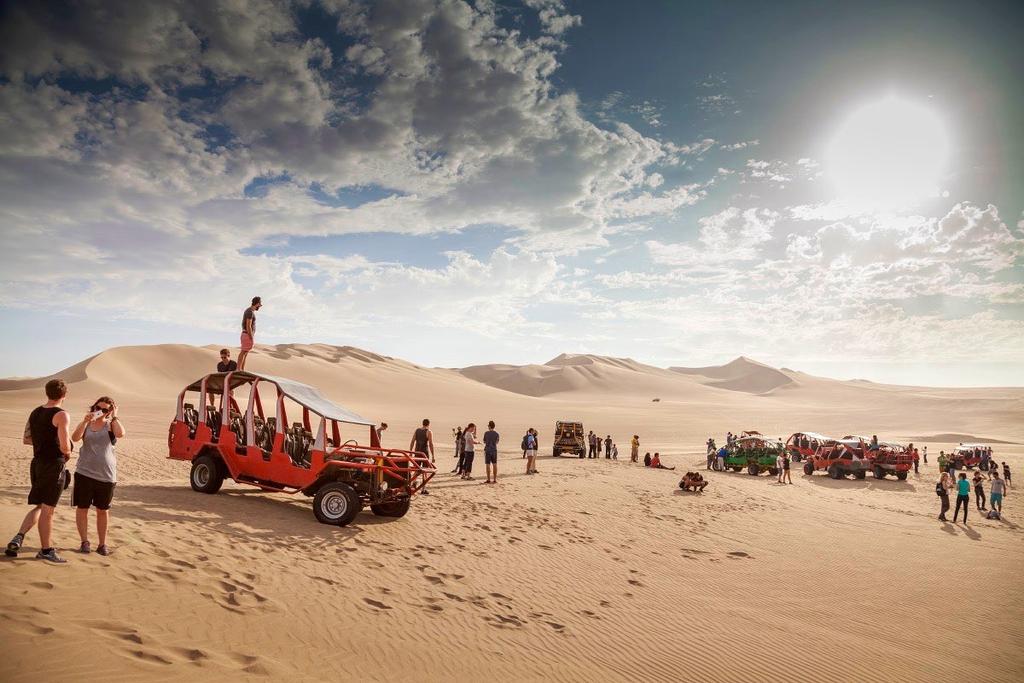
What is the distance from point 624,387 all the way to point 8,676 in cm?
11436

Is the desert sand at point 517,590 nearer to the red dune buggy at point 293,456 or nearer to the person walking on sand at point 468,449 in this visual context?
the red dune buggy at point 293,456

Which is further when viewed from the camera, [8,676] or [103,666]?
[103,666]

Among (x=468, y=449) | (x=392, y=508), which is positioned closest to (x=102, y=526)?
(x=392, y=508)

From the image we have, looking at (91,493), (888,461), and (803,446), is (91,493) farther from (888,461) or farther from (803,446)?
(803,446)

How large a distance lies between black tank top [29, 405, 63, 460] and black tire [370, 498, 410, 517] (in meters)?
5.36

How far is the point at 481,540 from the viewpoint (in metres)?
9.58

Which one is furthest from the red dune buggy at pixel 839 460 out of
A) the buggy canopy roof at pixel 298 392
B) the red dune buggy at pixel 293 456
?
the buggy canopy roof at pixel 298 392

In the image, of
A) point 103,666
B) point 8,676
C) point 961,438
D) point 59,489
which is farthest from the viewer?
point 961,438

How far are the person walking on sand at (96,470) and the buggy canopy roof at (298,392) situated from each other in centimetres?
339

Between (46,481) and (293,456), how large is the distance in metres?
4.67

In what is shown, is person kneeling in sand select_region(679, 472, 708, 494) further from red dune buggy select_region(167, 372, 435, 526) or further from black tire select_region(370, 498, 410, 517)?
black tire select_region(370, 498, 410, 517)

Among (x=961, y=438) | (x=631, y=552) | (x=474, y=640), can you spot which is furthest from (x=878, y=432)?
(x=474, y=640)

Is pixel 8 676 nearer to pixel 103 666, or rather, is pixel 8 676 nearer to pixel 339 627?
pixel 103 666

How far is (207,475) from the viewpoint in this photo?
10.5 meters
